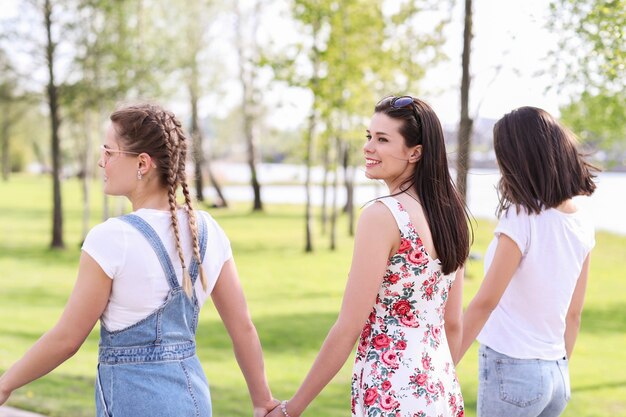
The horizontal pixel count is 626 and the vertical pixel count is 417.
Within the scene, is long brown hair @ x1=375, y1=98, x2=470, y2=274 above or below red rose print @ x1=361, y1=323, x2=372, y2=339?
above

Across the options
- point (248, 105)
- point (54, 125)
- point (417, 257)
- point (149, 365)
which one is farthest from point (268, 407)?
point (248, 105)

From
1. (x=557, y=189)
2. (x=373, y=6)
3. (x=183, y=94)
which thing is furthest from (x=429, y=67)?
(x=557, y=189)

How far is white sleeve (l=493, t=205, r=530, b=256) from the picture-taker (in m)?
3.26

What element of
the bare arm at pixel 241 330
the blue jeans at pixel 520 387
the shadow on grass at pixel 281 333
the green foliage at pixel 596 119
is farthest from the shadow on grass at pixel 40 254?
the blue jeans at pixel 520 387

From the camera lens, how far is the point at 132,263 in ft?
8.63

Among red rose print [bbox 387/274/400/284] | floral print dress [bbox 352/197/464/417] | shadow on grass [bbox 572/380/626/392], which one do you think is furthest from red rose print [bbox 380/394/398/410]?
shadow on grass [bbox 572/380/626/392]

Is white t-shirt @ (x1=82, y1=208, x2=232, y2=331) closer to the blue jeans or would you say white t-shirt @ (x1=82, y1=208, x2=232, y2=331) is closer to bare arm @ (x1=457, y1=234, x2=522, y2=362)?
bare arm @ (x1=457, y1=234, x2=522, y2=362)

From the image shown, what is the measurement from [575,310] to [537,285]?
389 millimetres

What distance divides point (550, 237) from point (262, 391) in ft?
4.16

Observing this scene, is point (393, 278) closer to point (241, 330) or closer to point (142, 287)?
point (241, 330)

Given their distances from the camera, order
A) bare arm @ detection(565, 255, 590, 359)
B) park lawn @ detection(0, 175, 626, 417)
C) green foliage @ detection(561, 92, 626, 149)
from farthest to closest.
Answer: green foliage @ detection(561, 92, 626, 149) < park lawn @ detection(0, 175, 626, 417) < bare arm @ detection(565, 255, 590, 359)

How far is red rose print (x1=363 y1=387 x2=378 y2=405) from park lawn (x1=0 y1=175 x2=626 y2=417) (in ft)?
13.4


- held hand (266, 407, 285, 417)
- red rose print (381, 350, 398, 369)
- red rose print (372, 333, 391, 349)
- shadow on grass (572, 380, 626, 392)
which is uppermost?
red rose print (372, 333, 391, 349)

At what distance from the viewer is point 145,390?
8.79 feet
